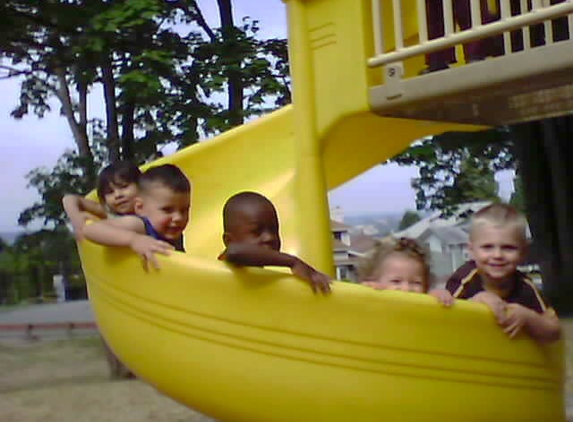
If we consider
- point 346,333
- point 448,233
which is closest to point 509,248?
point 346,333

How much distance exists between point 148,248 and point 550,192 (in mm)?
10308

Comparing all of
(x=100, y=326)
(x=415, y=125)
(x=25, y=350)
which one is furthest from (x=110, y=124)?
(x=100, y=326)

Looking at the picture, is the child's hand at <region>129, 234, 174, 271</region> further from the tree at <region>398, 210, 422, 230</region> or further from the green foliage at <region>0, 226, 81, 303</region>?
the green foliage at <region>0, 226, 81, 303</region>

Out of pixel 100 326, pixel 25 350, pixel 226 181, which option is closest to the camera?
pixel 100 326

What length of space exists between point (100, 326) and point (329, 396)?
3.37 ft

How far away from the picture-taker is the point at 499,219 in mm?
2688

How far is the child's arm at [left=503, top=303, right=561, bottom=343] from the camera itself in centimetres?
265

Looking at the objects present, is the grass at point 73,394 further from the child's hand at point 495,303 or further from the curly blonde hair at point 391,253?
the child's hand at point 495,303

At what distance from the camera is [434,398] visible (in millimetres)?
2639

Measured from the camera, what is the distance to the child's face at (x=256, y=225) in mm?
2701

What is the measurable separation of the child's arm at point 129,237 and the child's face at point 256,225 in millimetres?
224

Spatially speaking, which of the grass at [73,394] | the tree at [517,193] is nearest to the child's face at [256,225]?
the grass at [73,394]

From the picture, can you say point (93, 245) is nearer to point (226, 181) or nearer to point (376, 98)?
point (376, 98)

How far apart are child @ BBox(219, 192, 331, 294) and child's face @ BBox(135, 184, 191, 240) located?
1.22 feet
